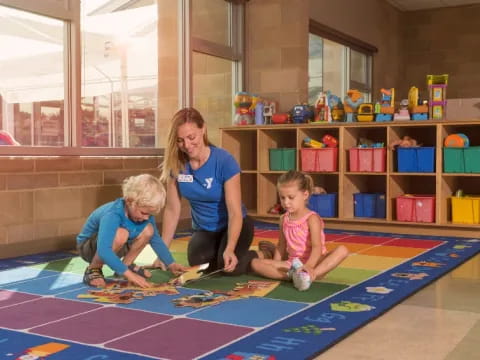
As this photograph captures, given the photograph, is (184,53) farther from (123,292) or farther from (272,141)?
(123,292)

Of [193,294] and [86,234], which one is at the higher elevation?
[86,234]

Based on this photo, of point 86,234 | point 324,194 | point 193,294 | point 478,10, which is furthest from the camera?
point 478,10

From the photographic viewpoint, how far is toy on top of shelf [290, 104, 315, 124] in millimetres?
5996

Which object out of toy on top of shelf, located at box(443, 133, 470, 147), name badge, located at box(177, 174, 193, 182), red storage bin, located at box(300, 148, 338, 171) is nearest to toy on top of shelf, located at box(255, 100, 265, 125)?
red storage bin, located at box(300, 148, 338, 171)

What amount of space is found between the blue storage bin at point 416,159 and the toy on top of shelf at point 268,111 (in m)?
1.41

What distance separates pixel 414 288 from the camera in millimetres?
3092

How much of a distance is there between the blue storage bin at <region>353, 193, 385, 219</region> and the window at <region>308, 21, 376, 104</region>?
2009 mm

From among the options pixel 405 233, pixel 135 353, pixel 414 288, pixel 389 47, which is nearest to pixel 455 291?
pixel 414 288

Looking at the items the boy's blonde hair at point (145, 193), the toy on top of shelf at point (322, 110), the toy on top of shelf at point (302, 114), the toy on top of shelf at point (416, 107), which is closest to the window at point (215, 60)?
the toy on top of shelf at point (302, 114)

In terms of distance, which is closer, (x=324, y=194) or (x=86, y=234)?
(x=86, y=234)

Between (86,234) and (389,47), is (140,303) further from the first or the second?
(389,47)

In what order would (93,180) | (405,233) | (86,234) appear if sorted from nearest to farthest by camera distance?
(86,234)
(93,180)
(405,233)

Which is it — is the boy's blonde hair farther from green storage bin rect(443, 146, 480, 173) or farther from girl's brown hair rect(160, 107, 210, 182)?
green storage bin rect(443, 146, 480, 173)

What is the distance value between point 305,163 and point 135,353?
12.7 feet
